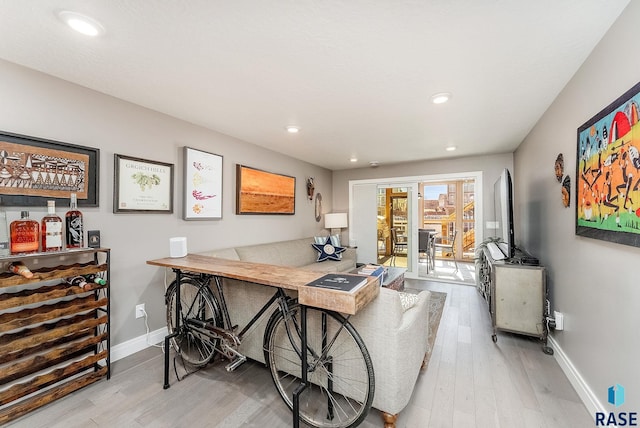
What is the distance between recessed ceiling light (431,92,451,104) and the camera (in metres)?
2.21

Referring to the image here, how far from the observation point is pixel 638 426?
4.08ft

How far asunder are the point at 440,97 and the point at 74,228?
10.3 feet

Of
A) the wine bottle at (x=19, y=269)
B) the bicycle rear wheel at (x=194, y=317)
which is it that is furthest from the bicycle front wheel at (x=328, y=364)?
the wine bottle at (x=19, y=269)

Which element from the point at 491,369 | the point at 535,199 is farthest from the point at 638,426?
the point at 535,199

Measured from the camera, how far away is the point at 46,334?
1.72 meters

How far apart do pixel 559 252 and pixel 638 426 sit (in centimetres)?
134

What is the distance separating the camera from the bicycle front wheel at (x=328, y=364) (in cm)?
149

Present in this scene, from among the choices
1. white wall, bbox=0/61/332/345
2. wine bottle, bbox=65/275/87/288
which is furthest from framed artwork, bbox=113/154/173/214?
wine bottle, bbox=65/275/87/288

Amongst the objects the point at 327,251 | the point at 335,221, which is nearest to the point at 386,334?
the point at 327,251

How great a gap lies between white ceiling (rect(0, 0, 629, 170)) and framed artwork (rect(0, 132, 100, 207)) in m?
0.55

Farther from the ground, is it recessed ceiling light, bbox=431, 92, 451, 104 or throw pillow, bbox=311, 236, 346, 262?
recessed ceiling light, bbox=431, 92, 451, 104

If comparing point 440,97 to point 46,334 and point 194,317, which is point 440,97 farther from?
point 46,334

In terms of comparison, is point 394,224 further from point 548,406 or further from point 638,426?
point 638,426

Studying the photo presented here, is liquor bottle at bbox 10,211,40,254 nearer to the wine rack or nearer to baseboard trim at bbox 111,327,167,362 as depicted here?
the wine rack
